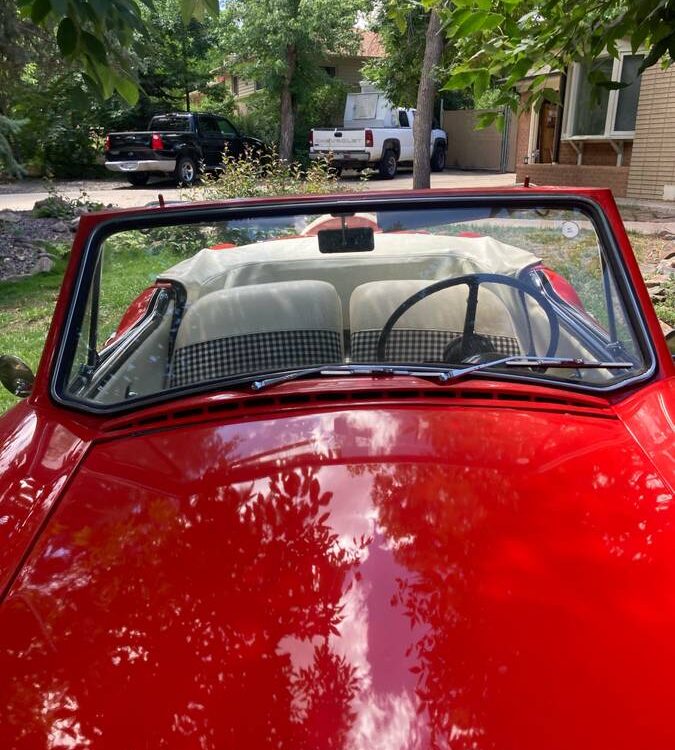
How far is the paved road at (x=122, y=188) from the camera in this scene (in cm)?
1552

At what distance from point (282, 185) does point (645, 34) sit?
6.24m

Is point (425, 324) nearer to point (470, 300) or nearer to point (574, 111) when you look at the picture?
point (470, 300)

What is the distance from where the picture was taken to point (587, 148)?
14812 millimetres

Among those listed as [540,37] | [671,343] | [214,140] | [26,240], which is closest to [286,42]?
[214,140]

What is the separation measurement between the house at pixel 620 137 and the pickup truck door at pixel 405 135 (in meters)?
5.25

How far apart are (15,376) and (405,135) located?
66.3 ft

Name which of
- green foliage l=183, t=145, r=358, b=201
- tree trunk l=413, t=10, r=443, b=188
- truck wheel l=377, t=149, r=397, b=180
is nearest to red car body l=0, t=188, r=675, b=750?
green foliage l=183, t=145, r=358, b=201

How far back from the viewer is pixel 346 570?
1.26 meters

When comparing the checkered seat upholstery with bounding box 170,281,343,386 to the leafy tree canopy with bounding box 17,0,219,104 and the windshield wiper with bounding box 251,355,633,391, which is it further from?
the leafy tree canopy with bounding box 17,0,219,104

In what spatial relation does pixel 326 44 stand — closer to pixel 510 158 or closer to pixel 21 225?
pixel 510 158

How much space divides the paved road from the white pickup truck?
61cm

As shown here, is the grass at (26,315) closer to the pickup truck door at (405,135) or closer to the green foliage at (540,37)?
the green foliage at (540,37)

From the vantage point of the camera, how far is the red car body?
3.24 feet

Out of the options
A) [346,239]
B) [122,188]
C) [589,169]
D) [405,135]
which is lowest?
[122,188]
